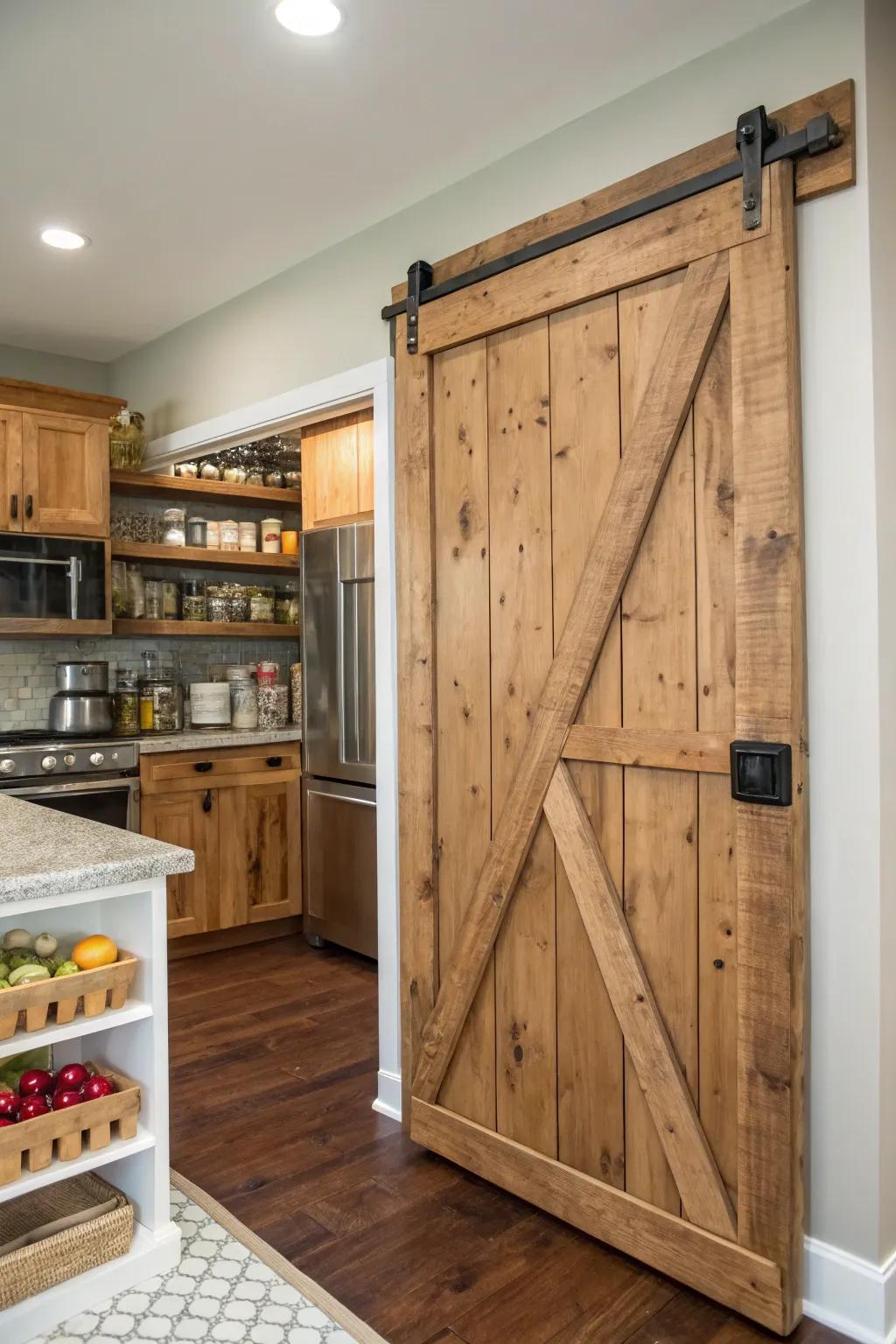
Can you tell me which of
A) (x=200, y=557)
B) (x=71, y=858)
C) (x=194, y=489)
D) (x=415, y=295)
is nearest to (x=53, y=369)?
(x=194, y=489)

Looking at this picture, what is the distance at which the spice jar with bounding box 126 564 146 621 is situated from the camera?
14.9ft

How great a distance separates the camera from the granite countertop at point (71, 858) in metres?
1.79

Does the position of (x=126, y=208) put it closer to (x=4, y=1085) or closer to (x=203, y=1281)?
(x=4, y=1085)

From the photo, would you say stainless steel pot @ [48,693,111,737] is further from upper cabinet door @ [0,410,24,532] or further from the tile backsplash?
upper cabinet door @ [0,410,24,532]

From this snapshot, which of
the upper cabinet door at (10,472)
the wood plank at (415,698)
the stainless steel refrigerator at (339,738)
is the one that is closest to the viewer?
the wood plank at (415,698)

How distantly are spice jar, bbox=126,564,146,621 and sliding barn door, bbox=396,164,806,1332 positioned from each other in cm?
227

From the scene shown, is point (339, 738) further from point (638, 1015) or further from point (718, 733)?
point (718, 733)

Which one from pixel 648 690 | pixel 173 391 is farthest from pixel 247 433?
pixel 648 690

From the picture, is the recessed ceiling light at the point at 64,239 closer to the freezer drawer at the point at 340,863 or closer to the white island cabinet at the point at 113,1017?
the white island cabinet at the point at 113,1017

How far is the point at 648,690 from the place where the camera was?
2115 millimetres

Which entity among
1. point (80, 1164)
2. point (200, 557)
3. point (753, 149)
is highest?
point (753, 149)

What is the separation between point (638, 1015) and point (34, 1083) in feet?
4.18

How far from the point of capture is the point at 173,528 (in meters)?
4.61

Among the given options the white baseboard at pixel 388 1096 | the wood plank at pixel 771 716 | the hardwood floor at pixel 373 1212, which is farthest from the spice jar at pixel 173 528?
the wood plank at pixel 771 716
